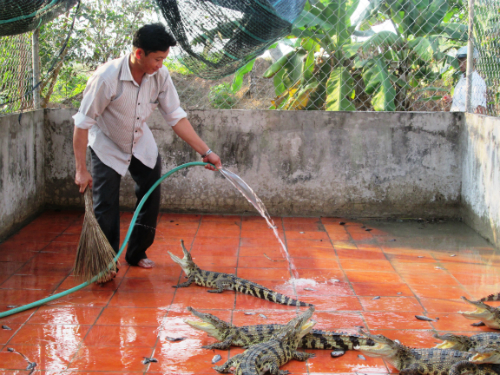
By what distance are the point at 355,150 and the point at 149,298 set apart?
3109 millimetres

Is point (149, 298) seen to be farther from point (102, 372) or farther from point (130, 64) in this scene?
point (130, 64)

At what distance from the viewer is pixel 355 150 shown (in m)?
5.66

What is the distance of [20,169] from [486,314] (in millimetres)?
4487

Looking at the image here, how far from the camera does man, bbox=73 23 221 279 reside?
3490mm

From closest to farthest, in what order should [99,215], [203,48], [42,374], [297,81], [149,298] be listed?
[42,374] < [149,298] < [99,215] < [203,48] < [297,81]

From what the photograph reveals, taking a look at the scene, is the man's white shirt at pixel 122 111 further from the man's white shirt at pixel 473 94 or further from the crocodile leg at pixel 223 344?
the man's white shirt at pixel 473 94

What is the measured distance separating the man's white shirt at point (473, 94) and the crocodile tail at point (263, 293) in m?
3.38

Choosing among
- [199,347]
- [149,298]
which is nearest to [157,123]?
[149,298]

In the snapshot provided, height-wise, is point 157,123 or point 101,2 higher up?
point 101,2

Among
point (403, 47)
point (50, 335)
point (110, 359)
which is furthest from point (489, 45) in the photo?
point (50, 335)

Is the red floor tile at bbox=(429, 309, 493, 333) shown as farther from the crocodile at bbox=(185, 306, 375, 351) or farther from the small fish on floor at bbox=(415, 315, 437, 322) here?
the crocodile at bbox=(185, 306, 375, 351)

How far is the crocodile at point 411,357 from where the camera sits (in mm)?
2557

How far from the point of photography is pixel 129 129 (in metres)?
3.74

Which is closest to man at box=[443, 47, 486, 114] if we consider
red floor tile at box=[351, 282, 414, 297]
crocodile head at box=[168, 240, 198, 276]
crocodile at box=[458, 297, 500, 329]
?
red floor tile at box=[351, 282, 414, 297]
